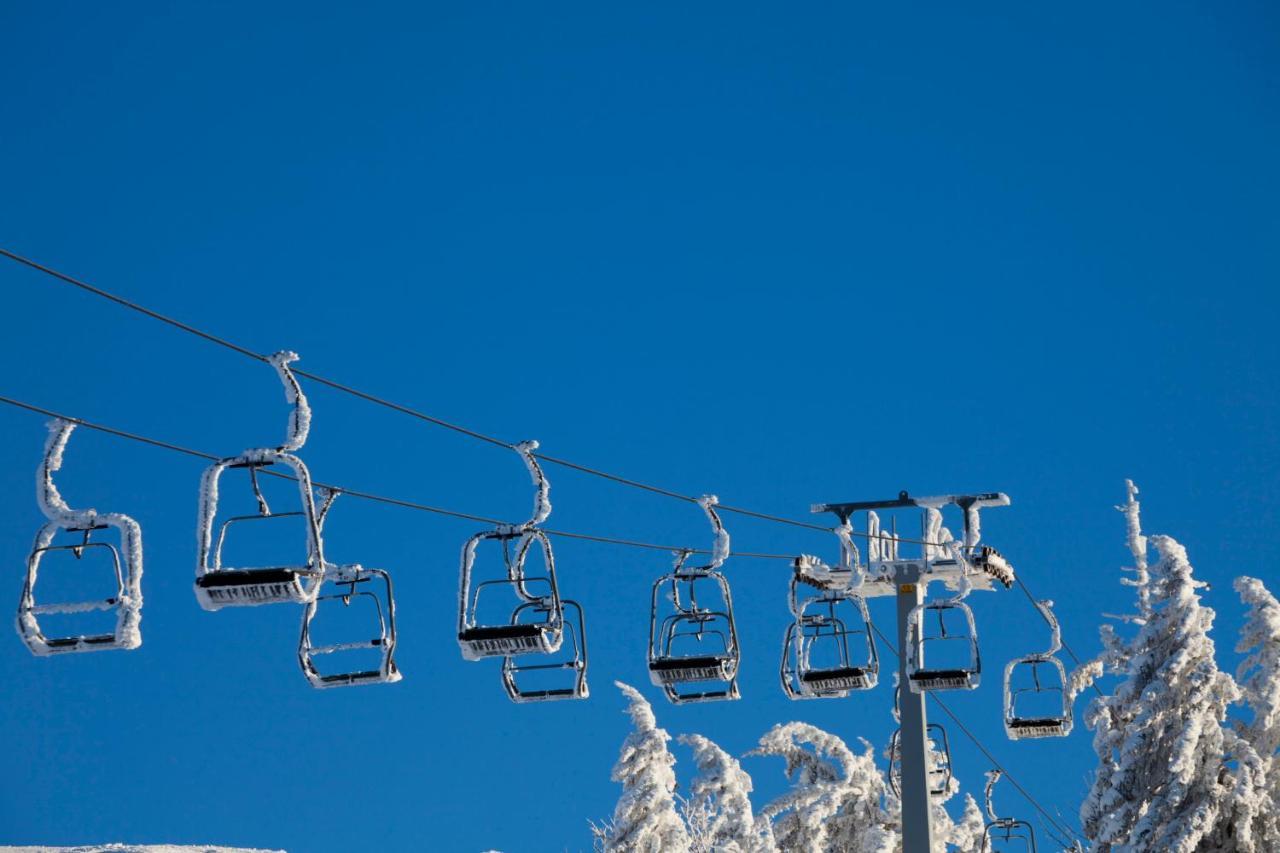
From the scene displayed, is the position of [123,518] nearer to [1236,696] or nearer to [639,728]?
[1236,696]

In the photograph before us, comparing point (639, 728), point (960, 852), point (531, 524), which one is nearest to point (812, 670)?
point (531, 524)

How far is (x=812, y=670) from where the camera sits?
18906mm

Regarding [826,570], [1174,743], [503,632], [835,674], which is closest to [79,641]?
[503,632]

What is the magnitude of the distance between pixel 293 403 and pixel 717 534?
584 centimetres

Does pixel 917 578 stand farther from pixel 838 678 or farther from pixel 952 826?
pixel 952 826

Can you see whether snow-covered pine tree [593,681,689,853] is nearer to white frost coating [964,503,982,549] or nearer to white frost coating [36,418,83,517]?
white frost coating [964,503,982,549]

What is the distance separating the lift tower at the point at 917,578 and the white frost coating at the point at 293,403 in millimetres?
10012

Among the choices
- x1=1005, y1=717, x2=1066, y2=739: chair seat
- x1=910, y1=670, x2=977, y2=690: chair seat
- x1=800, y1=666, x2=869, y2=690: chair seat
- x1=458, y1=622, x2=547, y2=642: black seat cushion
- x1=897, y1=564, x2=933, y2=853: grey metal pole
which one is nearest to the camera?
x1=458, y1=622, x2=547, y2=642: black seat cushion

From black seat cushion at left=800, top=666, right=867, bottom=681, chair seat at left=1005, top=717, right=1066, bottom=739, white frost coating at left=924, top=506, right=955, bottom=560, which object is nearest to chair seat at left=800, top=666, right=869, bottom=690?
black seat cushion at left=800, top=666, right=867, bottom=681

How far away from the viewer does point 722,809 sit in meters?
36.1

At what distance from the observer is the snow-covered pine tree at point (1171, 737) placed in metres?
27.4

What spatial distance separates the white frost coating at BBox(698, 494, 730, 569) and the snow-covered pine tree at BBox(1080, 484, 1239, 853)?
12.3 m

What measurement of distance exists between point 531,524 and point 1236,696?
17.5 metres

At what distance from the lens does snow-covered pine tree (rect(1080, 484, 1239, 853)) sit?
27406 millimetres
